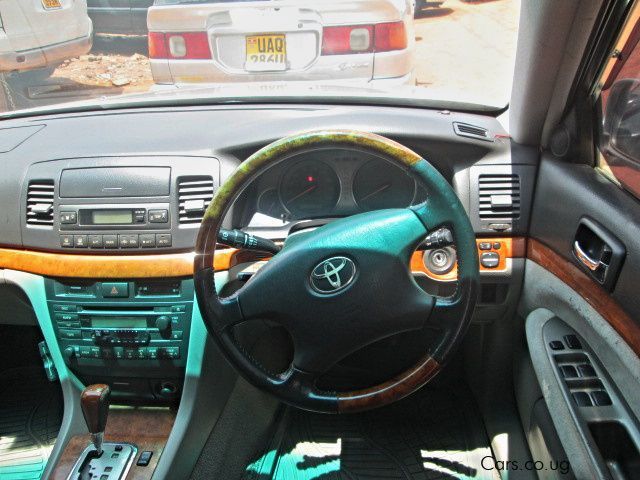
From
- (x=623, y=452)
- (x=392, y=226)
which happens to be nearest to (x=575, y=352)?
(x=623, y=452)

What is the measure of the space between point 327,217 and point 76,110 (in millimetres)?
1241

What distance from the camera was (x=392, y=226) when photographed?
169 centimetres

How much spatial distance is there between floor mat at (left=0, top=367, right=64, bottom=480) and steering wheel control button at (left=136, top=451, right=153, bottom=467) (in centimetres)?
61

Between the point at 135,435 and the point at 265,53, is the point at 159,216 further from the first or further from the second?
the point at 265,53

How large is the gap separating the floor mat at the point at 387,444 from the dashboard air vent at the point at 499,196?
98 centimetres

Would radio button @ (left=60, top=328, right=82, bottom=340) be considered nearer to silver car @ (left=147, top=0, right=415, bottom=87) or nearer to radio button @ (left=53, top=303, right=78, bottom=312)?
radio button @ (left=53, top=303, right=78, bottom=312)

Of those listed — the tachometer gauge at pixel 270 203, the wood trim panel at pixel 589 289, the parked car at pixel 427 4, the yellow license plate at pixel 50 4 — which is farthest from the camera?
the parked car at pixel 427 4

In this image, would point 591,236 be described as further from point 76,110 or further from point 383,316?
point 76,110

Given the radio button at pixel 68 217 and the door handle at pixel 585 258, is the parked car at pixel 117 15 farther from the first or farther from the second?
the door handle at pixel 585 258

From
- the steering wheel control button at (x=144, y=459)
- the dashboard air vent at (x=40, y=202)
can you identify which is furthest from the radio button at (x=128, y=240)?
the steering wheel control button at (x=144, y=459)

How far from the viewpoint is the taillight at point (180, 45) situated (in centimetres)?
330

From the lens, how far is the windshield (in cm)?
317

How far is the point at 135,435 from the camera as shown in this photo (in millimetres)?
2322

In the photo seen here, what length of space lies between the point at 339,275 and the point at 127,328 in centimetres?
95
